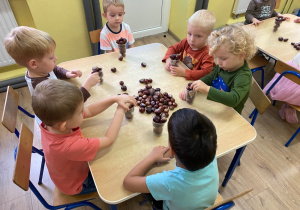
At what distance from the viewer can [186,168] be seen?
895mm

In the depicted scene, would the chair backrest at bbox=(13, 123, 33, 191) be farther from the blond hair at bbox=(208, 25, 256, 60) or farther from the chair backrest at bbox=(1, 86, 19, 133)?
the blond hair at bbox=(208, 25, 256, 60)

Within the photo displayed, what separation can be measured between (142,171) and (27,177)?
586mm

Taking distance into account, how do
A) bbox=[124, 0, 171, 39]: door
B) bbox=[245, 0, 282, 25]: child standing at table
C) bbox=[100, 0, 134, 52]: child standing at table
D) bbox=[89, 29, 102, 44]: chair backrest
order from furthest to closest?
1. bbox=[124, 0, 171, 39]: door
2. bbox=[245, 0, 282, 25]: child standing at table
3. bbox=[89, 29, 102, 44]: chair backrest
4. bbox=[100, 0, 134, 52]: child standing at table

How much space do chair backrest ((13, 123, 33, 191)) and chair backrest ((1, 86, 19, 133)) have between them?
0.36 ft

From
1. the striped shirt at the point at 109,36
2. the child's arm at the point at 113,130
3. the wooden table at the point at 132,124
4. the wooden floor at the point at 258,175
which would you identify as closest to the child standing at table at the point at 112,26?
the striped shirt at the point at 109,36

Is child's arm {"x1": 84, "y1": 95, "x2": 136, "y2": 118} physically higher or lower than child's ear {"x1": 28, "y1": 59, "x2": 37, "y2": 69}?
lower

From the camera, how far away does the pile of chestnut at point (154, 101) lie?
4.56ft

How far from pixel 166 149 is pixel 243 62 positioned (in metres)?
0.91

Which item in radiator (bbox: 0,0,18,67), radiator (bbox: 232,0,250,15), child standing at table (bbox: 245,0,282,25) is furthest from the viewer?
radiator (bbox: 232,0,250,15)

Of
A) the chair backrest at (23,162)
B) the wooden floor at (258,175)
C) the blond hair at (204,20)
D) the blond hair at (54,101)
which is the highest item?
the blond hair at (204,20)

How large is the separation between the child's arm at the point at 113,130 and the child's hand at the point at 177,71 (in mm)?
642

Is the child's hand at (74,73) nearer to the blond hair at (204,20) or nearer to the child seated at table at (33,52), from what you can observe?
the child seated at table at (33,52)

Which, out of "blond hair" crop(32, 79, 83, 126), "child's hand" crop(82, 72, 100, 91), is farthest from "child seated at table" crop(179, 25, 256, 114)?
"blond hair" crop(32, 79, 83, 126)

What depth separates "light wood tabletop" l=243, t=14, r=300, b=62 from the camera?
2264 mm
